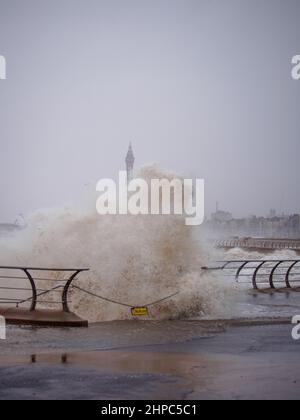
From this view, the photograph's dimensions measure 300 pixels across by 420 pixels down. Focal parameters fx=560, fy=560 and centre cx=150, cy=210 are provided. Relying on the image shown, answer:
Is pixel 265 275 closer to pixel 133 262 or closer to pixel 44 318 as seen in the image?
pixel 133 262

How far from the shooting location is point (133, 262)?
13508 millimetres

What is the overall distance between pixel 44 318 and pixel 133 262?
141 inches

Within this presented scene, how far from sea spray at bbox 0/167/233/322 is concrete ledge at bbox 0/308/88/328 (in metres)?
2.11

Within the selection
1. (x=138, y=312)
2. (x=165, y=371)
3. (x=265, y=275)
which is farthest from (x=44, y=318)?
(x=265, y=275)

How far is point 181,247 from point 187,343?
5.66m

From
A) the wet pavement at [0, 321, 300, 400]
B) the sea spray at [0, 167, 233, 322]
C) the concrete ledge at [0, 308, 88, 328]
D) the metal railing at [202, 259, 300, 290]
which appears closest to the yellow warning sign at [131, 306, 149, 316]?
the sea spray at [0, 167, 233, 322]

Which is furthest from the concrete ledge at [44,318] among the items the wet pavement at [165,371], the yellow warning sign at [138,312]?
the wet pavement at [165,371]

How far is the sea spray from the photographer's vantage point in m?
12.7

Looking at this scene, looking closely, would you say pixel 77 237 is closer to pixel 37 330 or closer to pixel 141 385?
pixel 37 330

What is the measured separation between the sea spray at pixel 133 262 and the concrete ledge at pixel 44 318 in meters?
2.11

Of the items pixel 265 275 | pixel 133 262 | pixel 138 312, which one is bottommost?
pixel 265 275

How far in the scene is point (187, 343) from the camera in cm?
875

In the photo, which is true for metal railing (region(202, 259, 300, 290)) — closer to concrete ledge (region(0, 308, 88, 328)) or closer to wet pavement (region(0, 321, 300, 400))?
concrete ledge (region(0, 308, 88, 328))
